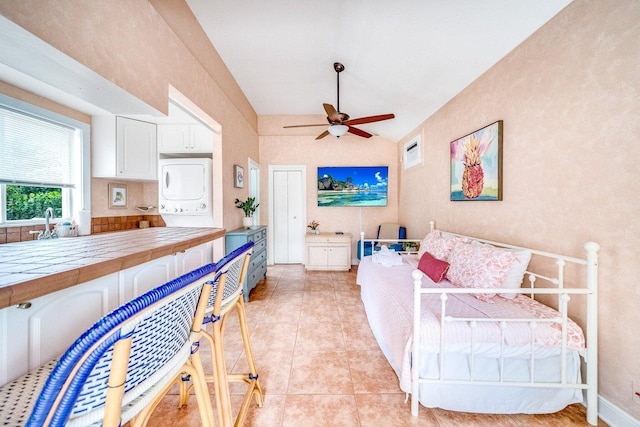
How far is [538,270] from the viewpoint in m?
1.80

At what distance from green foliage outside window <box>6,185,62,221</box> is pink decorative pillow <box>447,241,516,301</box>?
3.79m

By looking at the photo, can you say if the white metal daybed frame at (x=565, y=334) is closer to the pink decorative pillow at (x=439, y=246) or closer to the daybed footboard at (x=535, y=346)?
the daybed footboard at (x=535, y=346)

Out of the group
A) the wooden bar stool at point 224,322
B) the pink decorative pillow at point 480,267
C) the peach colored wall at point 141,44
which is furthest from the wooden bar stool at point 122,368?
the pink decorative pillow at point 480,267

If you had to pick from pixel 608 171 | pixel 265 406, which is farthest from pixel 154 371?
pixel 608 171

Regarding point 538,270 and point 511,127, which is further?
point 511,127

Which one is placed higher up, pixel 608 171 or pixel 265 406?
pixel 608 171

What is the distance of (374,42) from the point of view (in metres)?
2.38

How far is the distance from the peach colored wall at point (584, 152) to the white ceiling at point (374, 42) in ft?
0.89

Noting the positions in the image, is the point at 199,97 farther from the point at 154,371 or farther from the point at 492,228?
the point at 492,228

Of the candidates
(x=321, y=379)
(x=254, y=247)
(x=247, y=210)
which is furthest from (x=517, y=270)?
(x=247, y=210)

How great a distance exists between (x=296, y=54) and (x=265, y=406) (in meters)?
3.27

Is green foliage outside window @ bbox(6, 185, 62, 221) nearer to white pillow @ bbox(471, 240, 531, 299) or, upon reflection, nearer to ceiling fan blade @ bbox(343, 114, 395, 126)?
ceiling fan blade @ bbox(343, 114, 395, 126)

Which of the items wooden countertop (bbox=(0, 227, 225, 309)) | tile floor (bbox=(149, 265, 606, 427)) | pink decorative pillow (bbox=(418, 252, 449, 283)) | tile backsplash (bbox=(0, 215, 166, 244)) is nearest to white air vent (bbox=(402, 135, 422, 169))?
pink decorative pillow (bbox=(418, 252, 449, 283))

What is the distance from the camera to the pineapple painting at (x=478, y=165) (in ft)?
6.95
